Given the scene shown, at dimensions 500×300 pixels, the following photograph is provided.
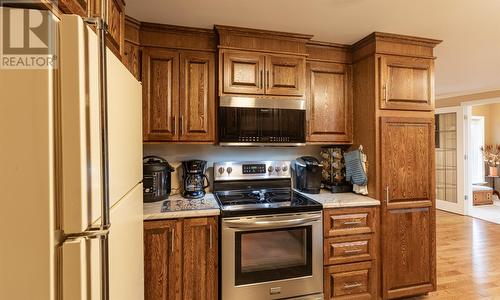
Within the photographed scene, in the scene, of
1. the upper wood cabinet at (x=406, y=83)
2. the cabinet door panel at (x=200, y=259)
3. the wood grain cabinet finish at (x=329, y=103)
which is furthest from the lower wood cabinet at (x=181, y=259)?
the upper wood cabinet at (x=406, y=83)

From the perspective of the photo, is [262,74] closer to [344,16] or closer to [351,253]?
[344,16]

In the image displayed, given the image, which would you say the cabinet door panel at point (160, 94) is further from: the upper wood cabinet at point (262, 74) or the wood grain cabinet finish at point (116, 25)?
the wood grain cabinet finish at point (116, 25)

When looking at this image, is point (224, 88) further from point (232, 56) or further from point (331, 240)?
point (331, 240)

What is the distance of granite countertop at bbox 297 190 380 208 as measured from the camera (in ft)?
6.51

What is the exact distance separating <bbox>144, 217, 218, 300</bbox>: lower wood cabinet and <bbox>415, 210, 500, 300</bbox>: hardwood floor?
197 centimetres

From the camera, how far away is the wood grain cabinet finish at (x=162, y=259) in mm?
1666

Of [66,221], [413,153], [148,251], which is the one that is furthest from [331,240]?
[66,221]

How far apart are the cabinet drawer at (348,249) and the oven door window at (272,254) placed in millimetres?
174

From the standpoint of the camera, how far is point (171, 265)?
67.6 inches

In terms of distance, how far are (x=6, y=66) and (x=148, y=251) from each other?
148cm

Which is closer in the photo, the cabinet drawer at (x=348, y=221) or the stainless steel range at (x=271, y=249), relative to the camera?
the stainless steel range at (x=271, y=249)

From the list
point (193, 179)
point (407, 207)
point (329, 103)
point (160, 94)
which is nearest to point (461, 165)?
point (407, 207)

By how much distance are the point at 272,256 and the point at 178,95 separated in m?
1.49

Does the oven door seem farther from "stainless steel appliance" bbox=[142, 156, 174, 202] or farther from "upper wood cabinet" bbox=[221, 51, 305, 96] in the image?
"upper wood cabinet" bbox=[221, 51, 305, 96]
